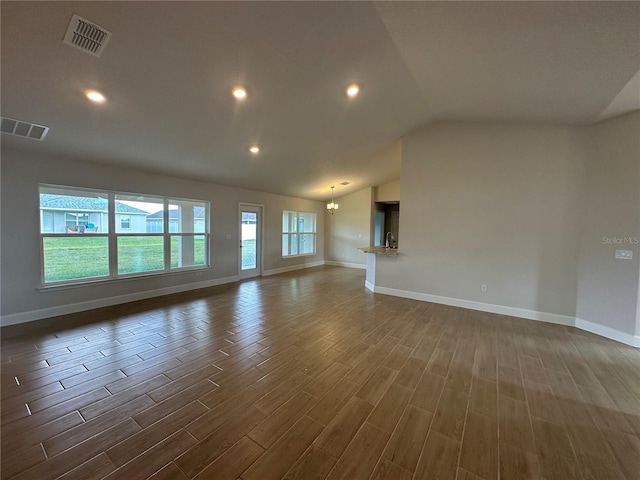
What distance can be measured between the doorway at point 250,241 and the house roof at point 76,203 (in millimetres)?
2651

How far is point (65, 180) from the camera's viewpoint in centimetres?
390

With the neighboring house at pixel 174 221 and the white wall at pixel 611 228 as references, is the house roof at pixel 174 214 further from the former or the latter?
the white wall at pixel 611 228

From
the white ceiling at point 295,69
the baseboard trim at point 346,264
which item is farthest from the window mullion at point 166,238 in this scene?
the baseboard trim at point 346,264

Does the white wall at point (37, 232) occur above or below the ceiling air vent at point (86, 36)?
below

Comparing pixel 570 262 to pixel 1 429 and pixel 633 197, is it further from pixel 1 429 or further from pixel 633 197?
pixel 1 429

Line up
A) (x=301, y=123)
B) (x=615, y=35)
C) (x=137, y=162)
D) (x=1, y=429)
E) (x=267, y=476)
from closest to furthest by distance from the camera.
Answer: (x=267, y=476)
(x=1, y=429)
(x=615, y=35)
(x=301, y=123)
(x=137, y=162)

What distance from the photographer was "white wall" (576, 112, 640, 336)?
3244 millimetres

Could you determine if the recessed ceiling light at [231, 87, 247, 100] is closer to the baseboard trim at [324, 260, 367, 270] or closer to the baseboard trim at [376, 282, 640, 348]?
the baseboard trim at [376, 282, 640, 348]

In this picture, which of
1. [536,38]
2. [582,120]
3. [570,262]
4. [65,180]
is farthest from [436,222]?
[65,180]

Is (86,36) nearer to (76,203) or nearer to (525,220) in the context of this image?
(76,203)

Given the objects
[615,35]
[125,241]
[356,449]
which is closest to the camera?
[356,449]

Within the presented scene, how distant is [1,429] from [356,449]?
7.93 feet

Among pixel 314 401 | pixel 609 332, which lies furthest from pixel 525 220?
pixel 314 401

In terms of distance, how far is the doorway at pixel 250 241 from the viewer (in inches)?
269
